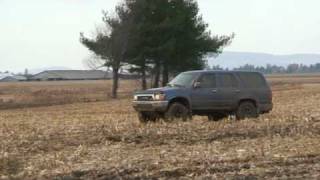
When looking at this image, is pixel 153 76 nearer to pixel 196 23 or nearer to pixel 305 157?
pixel 196 23

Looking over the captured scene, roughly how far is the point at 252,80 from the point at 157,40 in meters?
33.4

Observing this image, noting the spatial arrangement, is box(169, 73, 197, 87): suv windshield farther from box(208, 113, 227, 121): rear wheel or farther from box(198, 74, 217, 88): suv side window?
box(208, 113, 227, 121): rear wheel

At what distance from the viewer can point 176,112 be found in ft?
67.9

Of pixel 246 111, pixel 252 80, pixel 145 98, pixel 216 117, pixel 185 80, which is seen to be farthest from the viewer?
pixel 252 80

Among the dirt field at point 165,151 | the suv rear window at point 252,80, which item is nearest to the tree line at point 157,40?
the suv rear window at point 252,80

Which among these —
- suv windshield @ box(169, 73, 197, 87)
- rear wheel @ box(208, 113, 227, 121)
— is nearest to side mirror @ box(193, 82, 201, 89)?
suv windshield @ box(169, 73, 197, 87)

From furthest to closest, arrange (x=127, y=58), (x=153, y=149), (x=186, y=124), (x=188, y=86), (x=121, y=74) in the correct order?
(x=121, y=74) → (x=127, y=58) → (x=188, y=86) → (x=186, y=124) → (x=153, y=149)

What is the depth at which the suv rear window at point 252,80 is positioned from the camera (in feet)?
73.2

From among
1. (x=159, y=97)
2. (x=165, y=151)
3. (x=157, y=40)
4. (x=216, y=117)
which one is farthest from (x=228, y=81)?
(x=157, y=40)

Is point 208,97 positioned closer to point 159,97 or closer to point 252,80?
point 159,97

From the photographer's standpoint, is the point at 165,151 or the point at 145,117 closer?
the point at 165,151

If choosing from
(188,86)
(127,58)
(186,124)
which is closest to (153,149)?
(186,124)

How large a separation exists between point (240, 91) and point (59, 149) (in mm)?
9455

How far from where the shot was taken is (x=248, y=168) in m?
11.3
